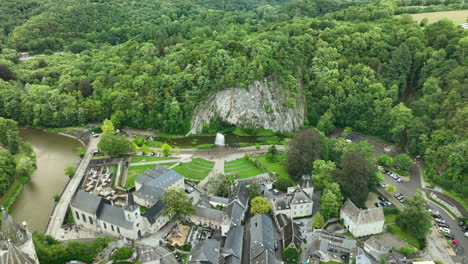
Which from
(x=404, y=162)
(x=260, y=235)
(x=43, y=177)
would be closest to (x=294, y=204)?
(x=260, y=235)

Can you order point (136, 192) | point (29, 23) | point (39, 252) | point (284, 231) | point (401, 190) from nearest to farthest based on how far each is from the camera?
point (39, 252) → point (284, 231) → point (136, 192) → point (401, 190) → point (29, 23)

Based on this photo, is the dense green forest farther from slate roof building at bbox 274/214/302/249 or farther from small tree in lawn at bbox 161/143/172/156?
slate roof building at bbox 274/214/302/249

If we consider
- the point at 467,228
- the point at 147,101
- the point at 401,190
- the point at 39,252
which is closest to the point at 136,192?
the point at 39,252

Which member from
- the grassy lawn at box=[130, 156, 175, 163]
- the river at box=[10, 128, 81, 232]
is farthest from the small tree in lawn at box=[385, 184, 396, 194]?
the river at box=[10, 128, 81, 232]

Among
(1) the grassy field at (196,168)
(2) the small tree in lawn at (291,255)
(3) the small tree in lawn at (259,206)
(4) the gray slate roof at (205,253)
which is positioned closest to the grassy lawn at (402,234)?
(2) the small tree in lawn at (291,255)

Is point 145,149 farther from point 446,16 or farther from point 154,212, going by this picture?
point 446,16

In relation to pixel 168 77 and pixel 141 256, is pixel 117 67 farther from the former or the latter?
pixel 141 256

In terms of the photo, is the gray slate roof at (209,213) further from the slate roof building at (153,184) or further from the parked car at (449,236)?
the parked car at (449,236)
